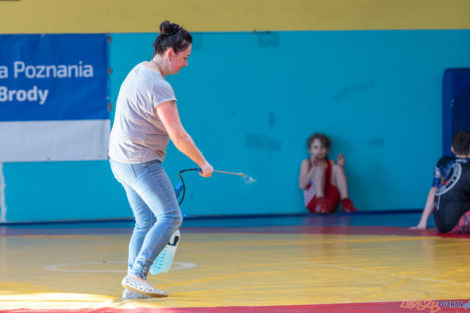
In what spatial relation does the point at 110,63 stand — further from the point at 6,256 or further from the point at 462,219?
the point at 462,219

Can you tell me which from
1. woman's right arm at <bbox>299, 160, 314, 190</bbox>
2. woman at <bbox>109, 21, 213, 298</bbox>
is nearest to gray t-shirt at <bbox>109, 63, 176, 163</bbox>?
woman at <bbox>109, 21, 213, 298</bbox>

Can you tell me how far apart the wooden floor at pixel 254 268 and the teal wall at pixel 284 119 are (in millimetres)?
892

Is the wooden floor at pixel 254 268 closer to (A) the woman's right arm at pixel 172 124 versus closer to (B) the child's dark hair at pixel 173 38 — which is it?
(A) the woman's right arm at pixel 172 124

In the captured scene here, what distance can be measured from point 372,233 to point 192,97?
2833 mm

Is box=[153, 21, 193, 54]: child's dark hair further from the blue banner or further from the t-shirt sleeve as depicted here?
the blue banner

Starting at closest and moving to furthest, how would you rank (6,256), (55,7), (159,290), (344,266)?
(159,290) < (344,266) < (6,256) < (55,7)

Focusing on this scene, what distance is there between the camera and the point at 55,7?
348 inches

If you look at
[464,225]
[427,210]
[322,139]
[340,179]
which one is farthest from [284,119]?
[464,225]

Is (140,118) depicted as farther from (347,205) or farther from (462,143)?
(347,205)

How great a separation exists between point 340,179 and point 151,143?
211 inches

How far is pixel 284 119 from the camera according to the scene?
9.29 m

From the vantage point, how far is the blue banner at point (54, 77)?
28.9ft

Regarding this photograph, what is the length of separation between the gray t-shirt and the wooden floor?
0.81 metres

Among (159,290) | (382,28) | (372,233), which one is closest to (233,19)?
(382,28)
